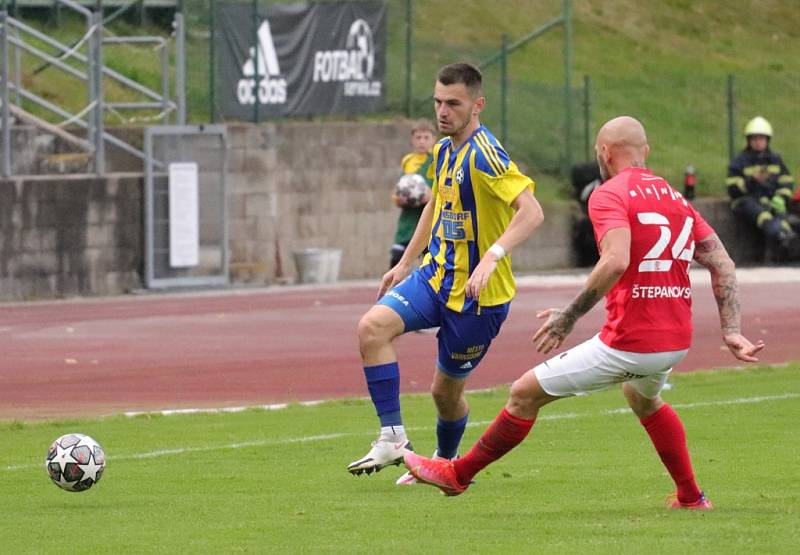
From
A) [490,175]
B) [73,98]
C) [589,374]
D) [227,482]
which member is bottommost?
[227,482]

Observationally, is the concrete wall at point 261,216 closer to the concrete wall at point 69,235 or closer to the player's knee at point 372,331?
the concrete wall at point 69,235

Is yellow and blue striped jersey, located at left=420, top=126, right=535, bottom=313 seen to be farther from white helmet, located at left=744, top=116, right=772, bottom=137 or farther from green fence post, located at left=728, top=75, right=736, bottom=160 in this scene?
green fence post, located at left=728, top=75, right=736, bottom=160

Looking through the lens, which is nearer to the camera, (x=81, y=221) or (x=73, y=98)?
(x=81, y=221)

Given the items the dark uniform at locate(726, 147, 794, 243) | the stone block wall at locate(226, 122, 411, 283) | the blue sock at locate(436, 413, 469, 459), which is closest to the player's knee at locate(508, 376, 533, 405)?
the blue sock at locate(436, 413, 469, 459)

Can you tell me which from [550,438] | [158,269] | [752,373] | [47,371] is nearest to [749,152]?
[158,269]

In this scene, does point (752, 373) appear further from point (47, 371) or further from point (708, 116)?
point (708, 116)

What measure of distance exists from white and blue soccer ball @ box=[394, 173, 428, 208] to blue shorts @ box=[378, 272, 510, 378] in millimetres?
8141

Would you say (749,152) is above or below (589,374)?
above

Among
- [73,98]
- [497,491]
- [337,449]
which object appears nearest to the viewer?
[497,491]

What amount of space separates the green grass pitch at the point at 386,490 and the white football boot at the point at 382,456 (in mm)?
158

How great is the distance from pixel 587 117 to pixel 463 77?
68.7ft

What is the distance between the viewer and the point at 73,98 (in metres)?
25.2

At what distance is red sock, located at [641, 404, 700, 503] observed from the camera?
8.24 meters

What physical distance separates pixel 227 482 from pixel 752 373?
736cm
